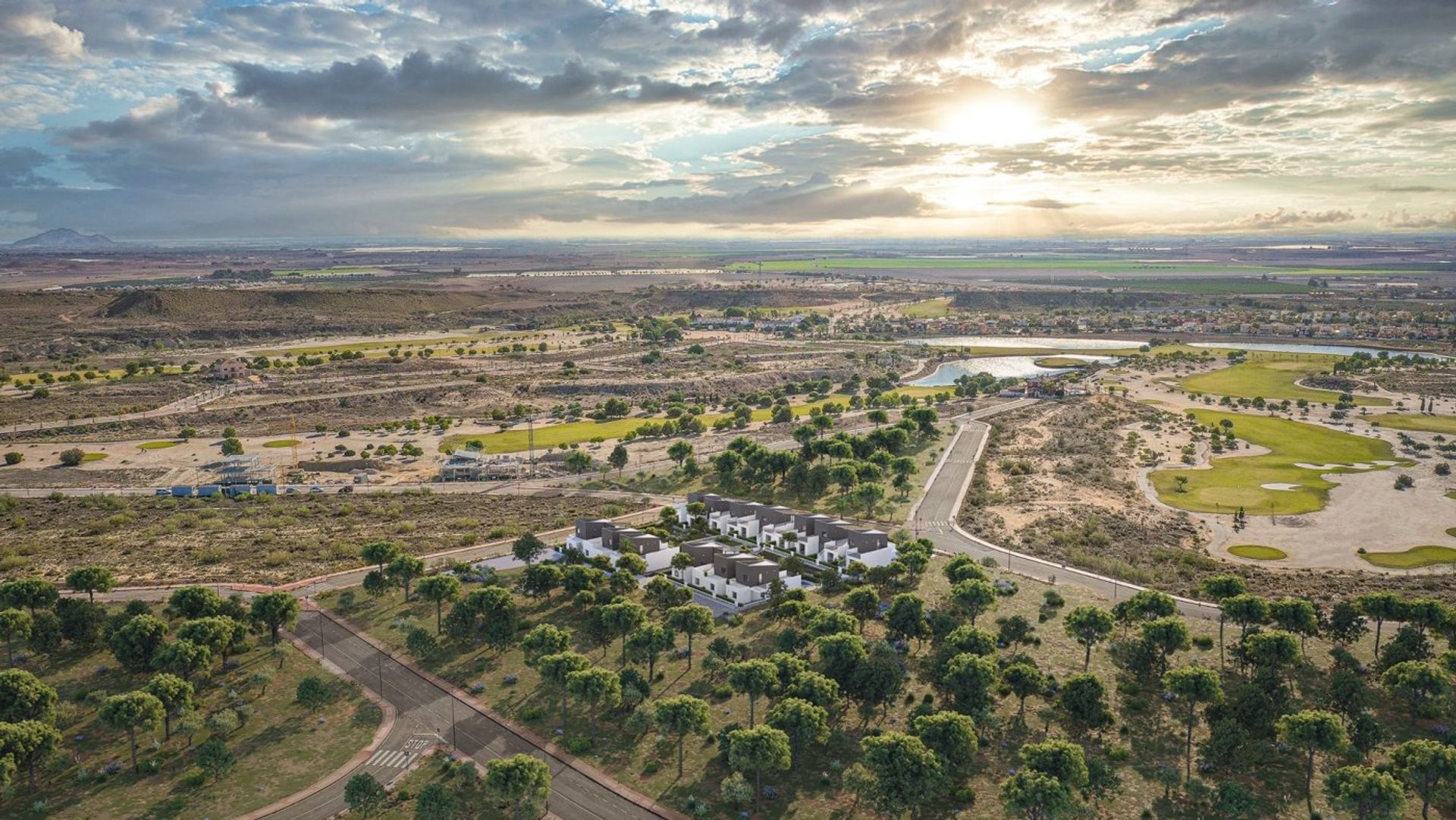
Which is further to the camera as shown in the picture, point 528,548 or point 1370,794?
point 528,548

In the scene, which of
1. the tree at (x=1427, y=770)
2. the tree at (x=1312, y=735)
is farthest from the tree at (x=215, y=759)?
the tree at (x=1427, y=770)

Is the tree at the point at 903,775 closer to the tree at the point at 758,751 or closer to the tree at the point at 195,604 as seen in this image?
the tree at the point at 758,751

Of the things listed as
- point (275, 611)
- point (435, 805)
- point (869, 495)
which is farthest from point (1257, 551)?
point (275, 611)

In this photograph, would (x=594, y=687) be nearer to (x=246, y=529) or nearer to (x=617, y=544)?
(x=617, y=544)

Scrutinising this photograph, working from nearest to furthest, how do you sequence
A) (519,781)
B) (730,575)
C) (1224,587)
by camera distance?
1. (519,781)
2. (1224,587)
3. (730,575)

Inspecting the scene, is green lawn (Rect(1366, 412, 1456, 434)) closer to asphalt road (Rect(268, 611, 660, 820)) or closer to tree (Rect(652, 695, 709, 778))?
tree (Rect(652, 695, 709, 778))

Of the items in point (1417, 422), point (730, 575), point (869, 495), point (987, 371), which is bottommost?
point (987, 371)

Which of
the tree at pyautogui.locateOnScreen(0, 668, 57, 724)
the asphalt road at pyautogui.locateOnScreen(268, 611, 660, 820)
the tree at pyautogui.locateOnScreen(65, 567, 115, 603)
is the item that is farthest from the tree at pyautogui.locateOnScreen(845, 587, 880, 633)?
the tree at pyautogui.locateOnScreen(65, 567, 115, 603)
